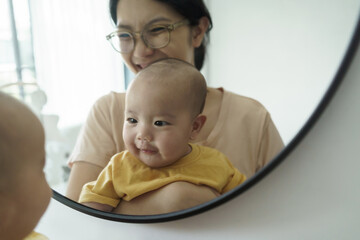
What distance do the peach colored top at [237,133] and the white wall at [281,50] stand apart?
0.8 inches

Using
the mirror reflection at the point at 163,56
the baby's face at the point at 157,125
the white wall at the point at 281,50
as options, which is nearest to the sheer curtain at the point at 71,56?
the mirror reflection at the point at 163,56

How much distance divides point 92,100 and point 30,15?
23 centimetres

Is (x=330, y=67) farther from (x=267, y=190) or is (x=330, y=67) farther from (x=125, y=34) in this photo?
(x=125, y=34)

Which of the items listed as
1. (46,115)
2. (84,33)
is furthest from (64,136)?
(84,33)

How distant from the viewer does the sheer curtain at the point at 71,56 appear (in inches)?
28.6

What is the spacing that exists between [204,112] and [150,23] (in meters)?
0.20

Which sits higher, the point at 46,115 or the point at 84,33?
the point at 84,33

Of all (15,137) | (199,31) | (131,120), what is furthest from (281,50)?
(15,137)

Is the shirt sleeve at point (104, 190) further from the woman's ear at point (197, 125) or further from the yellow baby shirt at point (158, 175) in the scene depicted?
the woman's ear at point (197, 125)

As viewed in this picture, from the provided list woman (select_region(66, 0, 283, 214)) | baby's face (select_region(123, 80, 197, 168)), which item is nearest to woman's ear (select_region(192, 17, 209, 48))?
woman (select_region(66, 0, 283, 214))

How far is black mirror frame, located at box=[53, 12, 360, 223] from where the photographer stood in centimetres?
49

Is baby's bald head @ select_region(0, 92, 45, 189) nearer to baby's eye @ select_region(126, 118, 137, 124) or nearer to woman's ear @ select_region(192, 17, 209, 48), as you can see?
baby's eye @ select_region(126, 118, 137, 124)

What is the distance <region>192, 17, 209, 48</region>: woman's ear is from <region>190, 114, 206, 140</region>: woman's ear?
0.13m

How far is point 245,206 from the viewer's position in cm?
62
